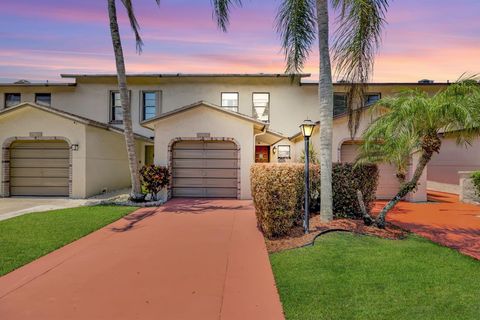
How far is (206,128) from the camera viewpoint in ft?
43.9

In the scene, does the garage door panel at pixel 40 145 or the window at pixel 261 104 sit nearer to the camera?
the garage door panel at pixel 40 145

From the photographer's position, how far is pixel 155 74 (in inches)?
718

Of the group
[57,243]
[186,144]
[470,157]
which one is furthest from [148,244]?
[470,157]

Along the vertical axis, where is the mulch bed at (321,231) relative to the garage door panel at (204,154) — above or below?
below

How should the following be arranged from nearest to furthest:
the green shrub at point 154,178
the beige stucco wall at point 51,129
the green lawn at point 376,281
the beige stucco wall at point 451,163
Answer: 1. the green lawn at point 376,281
2. the green shrub at point 154,178
3. the beige stucco wall at point 51,129
4. the beige stucco wall at point 451,163

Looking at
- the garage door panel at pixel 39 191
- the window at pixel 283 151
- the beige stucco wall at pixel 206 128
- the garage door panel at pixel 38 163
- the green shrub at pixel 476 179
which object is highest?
the beige stucco wall at pixel 206 128

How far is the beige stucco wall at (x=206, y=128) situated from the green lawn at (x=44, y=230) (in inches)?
153

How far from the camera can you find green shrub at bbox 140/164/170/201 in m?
12.3

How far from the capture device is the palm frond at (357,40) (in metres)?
7.32

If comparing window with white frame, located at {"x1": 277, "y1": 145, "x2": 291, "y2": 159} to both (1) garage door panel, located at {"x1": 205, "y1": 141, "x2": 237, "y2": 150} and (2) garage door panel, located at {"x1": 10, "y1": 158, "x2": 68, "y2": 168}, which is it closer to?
(1) garage door panel, located at {"x1": 205, "y1": 141, "x2": 237, "y2": 150}

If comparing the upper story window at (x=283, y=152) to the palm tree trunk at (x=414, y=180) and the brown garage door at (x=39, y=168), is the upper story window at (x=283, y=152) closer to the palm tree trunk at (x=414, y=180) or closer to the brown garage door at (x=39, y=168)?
the palm tree trunk at (x=414, y=180)

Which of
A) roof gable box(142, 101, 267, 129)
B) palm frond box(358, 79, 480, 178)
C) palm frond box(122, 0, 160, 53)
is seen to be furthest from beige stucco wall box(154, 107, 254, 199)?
palm frond box(358, 79, 480, 178)

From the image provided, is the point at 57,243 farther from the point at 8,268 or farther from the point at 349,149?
the point at 349,149

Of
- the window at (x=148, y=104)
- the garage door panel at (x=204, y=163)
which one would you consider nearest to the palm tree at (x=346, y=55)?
the garage door panel at (x=204, y=163)
